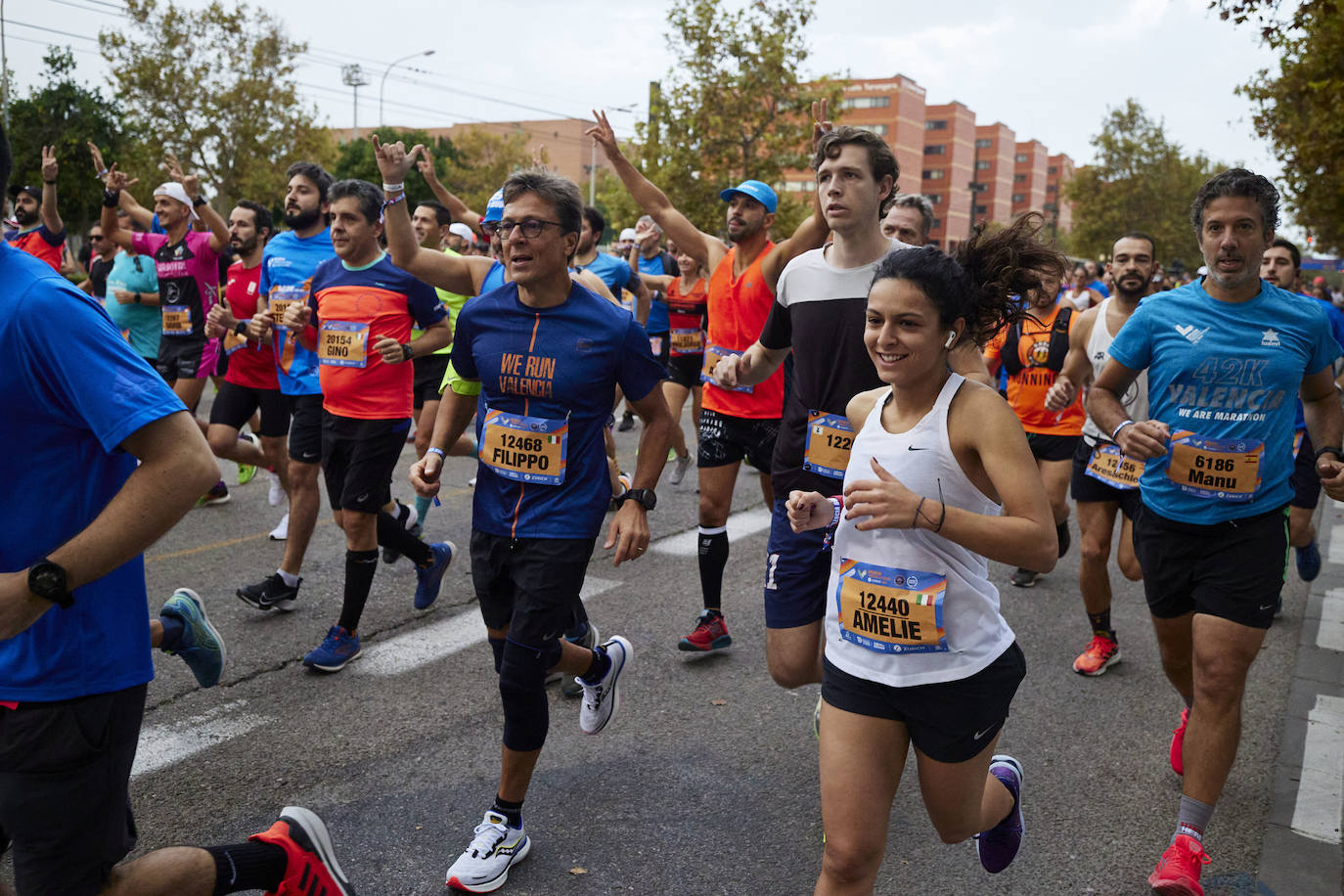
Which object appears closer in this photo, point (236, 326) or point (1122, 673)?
point (1122, 673)

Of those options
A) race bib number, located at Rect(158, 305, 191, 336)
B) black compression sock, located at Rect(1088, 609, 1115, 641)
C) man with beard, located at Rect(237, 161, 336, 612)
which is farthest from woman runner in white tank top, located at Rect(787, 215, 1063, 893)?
race bib number, located at Rect(158, 305, 191, 336)

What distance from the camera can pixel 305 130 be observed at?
34281 millimetres

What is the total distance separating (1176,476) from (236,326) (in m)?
5.16

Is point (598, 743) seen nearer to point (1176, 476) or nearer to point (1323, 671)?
point (1176, 476)

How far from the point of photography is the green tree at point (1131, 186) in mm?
55406

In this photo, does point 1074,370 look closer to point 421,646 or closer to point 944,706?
point 944,706

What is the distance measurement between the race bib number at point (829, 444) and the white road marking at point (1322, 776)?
2.03m

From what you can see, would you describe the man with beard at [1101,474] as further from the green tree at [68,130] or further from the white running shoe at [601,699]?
the green tree at [68,130]

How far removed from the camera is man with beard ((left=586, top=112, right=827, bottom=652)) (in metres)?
5.35

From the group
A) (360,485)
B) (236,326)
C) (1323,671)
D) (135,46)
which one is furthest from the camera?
(135,46)

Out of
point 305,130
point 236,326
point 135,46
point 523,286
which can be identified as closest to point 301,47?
point 305,130

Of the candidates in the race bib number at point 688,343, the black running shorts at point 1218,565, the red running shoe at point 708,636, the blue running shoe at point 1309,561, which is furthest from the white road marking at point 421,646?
the blue running shoe at point 1309,561

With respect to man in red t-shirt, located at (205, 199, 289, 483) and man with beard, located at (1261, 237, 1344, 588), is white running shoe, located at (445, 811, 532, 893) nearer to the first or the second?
man in red t-shirt, located at (205, 199, 289, 483)

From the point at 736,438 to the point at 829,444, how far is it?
4.93 ft
